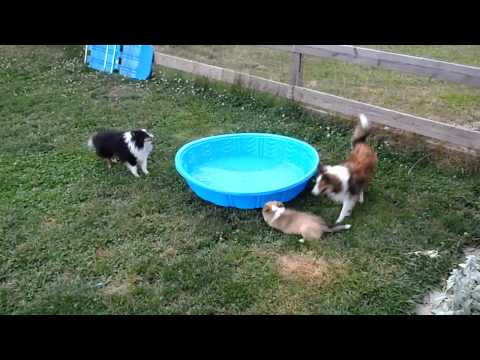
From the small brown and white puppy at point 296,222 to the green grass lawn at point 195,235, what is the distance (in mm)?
102

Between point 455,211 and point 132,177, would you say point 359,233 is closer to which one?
point 455,211

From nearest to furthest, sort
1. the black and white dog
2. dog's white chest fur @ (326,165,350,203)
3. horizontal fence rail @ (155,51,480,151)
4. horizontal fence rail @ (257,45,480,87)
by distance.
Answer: dog's white chest fur @ (326,165,350,203) < horizontal fence rail @ (257,45,480,87) < horizontal fence rail @ (155,51,480,151) < the black and white dog

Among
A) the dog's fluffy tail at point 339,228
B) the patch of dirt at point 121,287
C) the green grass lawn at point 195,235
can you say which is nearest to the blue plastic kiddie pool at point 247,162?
the green grass lawn at point 195,235

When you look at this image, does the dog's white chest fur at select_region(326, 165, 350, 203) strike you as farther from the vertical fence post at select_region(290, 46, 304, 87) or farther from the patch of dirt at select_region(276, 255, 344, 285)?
the vertical fence post at select_region(290, 46, 304, 87)

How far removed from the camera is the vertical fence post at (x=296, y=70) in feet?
24.9

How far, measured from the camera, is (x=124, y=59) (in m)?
9.64

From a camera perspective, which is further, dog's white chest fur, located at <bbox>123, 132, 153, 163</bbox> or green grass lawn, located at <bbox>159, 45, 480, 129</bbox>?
green grass lawn, located at <bbox>159, 45, 480, 129</bbox>

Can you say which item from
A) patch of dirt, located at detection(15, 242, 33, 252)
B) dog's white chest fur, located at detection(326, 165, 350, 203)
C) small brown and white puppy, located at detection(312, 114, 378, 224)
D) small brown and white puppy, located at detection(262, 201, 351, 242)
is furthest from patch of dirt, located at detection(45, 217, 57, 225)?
dog's white chest fur, located at detection(326, 165, 350, 203)

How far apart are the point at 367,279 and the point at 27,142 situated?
5351 millimetres

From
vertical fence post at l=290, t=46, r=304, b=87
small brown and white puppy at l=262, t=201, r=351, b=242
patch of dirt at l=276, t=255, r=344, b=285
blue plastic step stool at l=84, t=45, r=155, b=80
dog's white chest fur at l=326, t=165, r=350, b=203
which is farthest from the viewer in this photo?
blue plastic step stool at l=84, t=45, r=155, b=80

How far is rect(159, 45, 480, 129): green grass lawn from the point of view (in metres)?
7.30

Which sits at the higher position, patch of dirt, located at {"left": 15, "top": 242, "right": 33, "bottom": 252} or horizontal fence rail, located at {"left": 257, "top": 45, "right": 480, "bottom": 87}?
horizontal fence rail, located at {"left": 257, "top": 45, "right": 480, "bottom": 87}

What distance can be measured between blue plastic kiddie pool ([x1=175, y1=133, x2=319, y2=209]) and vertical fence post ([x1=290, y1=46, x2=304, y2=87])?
1.53 m

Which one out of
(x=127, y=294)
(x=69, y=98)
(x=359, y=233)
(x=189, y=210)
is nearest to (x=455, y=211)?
(x=359, y=233)
